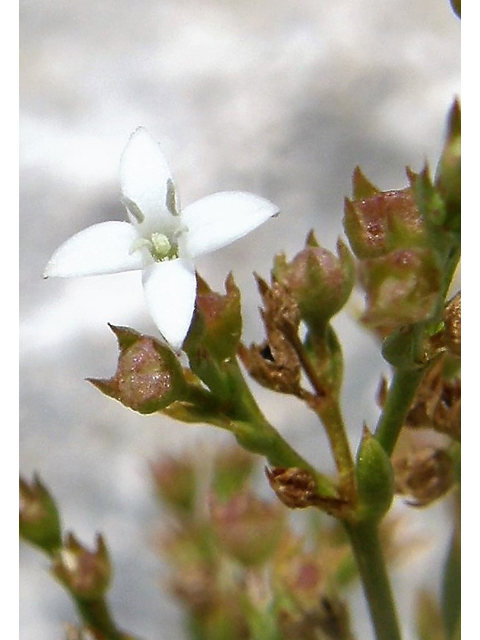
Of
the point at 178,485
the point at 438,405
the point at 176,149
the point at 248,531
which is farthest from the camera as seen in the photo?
the point at 176,149

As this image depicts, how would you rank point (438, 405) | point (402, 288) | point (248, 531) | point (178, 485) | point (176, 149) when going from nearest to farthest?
point (402, 288) → point (438, 405) → point (248, 531) → point (178, 485) → point (176, 149)

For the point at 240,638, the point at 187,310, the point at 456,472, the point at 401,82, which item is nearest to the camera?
the point at 187,310

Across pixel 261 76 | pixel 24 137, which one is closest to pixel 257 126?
pixel 261 76

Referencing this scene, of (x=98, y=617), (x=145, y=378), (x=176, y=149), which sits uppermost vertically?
Result: (x=176, y=149)

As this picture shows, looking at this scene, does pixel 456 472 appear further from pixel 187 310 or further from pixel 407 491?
pixel 187 310

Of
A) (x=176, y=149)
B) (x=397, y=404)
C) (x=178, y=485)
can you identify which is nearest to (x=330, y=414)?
(x=397, y=404)

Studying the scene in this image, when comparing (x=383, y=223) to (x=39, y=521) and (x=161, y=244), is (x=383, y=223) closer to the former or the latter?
(x=161, y=244)

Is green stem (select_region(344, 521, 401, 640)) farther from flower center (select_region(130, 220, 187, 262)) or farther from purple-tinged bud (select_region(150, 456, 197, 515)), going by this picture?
purple-tinged bud (select_region(150, 456, 197, 515))
